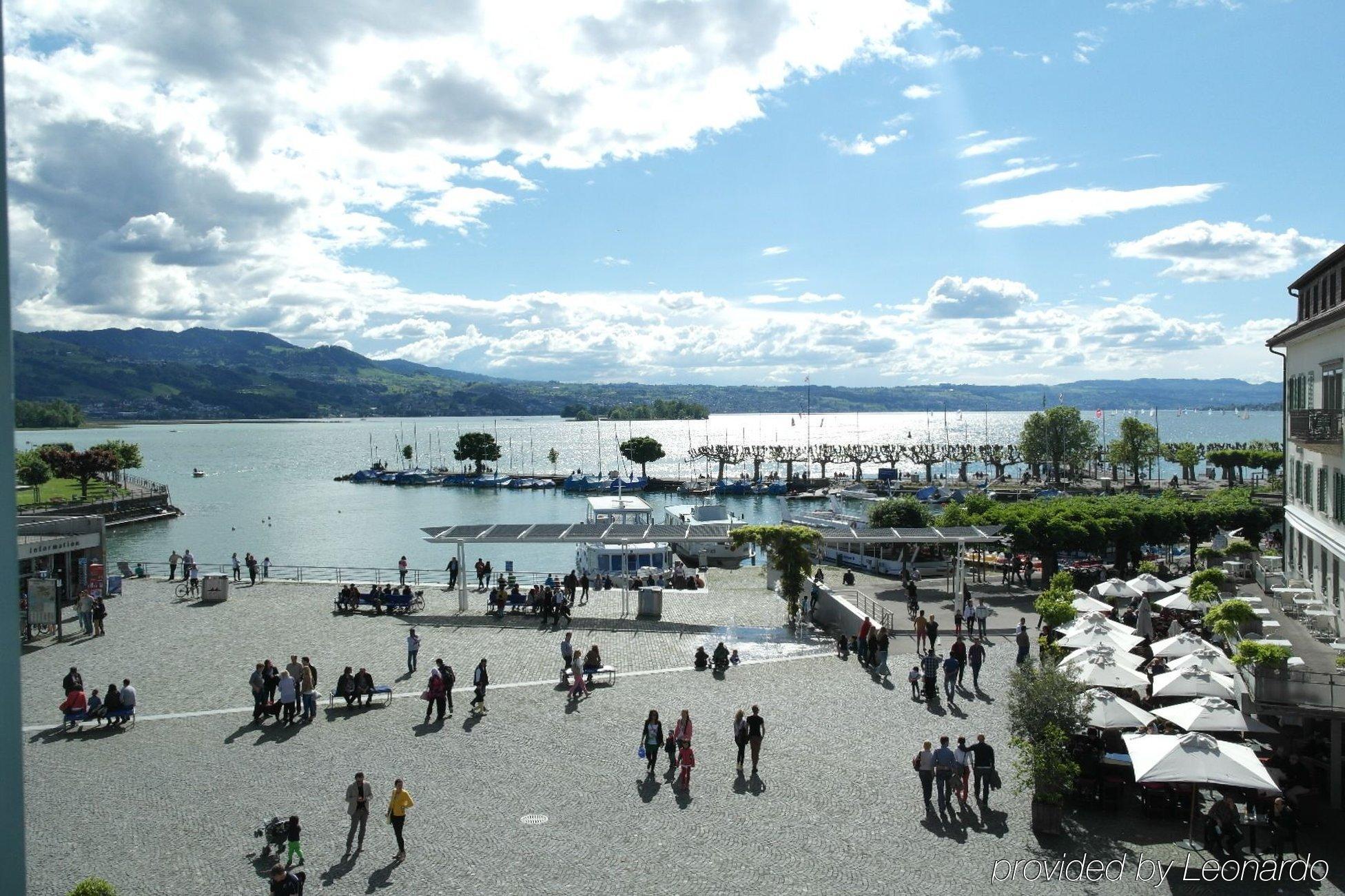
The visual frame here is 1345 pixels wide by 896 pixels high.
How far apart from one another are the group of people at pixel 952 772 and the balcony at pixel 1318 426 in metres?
12.3

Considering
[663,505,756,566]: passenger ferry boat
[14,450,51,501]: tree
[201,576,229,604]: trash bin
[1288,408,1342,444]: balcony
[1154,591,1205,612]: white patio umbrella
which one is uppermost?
[1288,408,1342,444]: balcony

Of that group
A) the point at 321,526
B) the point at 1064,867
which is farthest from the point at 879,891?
the point at 321,526

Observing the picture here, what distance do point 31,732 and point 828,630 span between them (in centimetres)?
1994

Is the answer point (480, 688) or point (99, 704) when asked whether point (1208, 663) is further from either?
point (99, 704)

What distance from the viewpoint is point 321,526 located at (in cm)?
Answer: 8594

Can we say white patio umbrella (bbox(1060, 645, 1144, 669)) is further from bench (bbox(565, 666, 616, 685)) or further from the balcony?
bench (bbox(565, 666, 616, 685))

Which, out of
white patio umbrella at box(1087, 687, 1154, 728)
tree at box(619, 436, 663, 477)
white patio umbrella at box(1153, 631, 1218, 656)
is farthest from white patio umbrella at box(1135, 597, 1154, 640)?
tree at box(619, 436, 663, 477)

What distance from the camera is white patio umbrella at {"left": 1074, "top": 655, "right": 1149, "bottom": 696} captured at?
56.1ft

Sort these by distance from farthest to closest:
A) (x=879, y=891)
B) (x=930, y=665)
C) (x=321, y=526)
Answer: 1. (x=321, y=526)
2. (x=930, y=665)
3. (x=879, y=891)

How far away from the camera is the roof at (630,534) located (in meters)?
30.2

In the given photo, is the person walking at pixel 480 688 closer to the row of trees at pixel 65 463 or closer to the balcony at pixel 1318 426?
the balcony at pixel 1318 426

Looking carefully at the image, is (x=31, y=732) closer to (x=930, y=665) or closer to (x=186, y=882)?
(x=186, y=882)

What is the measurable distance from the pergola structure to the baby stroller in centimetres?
1607

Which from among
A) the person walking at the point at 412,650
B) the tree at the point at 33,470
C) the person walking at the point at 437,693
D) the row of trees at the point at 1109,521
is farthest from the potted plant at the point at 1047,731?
the tree at the point at 33,470
